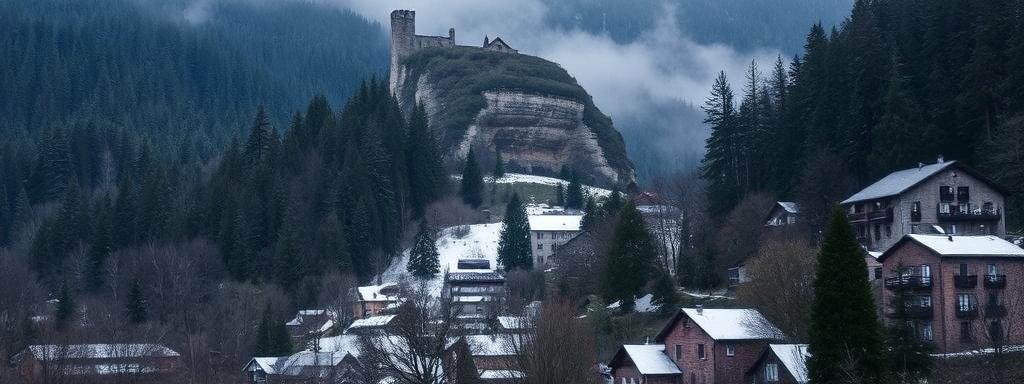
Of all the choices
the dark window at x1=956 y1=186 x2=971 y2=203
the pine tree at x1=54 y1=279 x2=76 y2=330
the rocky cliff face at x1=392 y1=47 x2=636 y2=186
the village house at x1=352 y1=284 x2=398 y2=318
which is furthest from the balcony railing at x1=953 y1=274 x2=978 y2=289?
the rocky cliff face at x1=392 y1=47 x2=636 y2=186

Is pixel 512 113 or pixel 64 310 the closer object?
→ pixel 64 310

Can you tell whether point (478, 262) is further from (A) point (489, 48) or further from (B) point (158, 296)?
(A) point (489, 48)

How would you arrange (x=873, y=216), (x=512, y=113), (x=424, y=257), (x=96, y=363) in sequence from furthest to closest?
1. (x=512, y=113)
2. (x=424, y=257)
3. (x=873, y=216)
4. (x=96, y=363)

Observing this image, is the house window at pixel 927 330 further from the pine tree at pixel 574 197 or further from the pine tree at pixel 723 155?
the pine tree at pixel 574 197

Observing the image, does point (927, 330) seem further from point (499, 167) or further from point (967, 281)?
point (499, 167)

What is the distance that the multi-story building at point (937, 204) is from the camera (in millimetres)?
72375

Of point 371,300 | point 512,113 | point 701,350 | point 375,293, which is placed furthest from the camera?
point 512,113

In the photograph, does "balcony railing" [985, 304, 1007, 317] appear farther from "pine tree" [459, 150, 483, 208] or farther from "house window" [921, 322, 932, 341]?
"pine tree" [459, 150, 483, 208]

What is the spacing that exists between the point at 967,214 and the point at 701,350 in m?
17.3

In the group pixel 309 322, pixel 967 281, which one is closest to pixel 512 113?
pixel 309 322

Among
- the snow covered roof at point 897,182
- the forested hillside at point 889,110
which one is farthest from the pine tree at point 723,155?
the snow covered roof at point 897,182

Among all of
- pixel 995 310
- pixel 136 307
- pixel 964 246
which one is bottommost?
pixel 136 307

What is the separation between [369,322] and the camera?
92.7 meters

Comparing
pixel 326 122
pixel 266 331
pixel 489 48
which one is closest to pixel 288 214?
pixel 326 122
